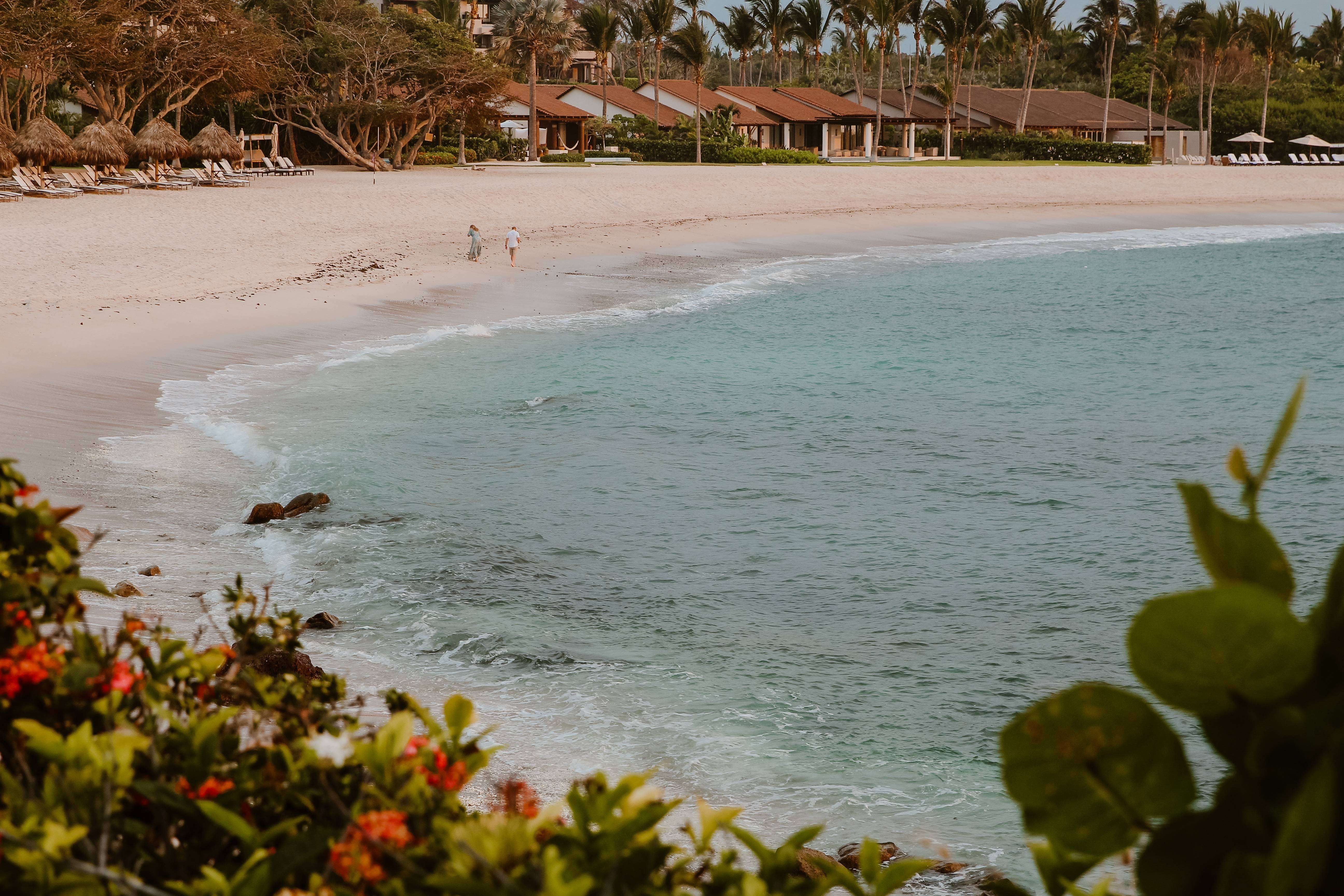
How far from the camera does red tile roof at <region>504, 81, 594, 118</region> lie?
59469 millimetres

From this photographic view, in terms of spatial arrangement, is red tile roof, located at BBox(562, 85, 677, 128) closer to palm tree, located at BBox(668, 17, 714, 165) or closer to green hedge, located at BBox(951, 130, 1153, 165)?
palm tree, located at BBox(668, 17, 714, 165)

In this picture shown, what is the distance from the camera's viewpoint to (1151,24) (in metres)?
75.1

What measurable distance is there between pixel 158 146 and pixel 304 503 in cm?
3080

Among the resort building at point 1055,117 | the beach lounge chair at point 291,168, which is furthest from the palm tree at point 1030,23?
the beach lounge chair at point 291,168

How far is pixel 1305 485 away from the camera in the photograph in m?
12.3

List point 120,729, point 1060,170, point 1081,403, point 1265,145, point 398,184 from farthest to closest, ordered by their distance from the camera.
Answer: point 1265,145, point 1060,170, point 398,184, point 1081,403, point 120,729

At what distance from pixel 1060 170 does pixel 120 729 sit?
54052 millimetres

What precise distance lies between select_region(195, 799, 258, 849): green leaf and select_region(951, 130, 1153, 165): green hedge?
207 feet

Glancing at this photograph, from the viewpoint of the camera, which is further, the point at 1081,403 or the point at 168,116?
the point at 168,116

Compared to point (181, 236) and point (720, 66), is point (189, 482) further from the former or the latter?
point (720, 66)

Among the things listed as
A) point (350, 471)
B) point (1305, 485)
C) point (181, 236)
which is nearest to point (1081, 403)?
point (1305, 485)

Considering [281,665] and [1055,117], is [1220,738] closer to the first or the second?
[281,665]

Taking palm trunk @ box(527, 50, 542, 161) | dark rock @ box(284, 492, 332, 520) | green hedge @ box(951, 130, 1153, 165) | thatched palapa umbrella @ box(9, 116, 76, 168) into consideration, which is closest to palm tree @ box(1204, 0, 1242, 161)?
green hedge @ box(951, 130, 1153, 165)

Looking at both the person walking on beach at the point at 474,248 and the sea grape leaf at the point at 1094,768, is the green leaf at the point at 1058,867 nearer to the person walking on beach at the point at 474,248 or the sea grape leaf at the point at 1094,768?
the sea grape leaf at the point at 1094,768
